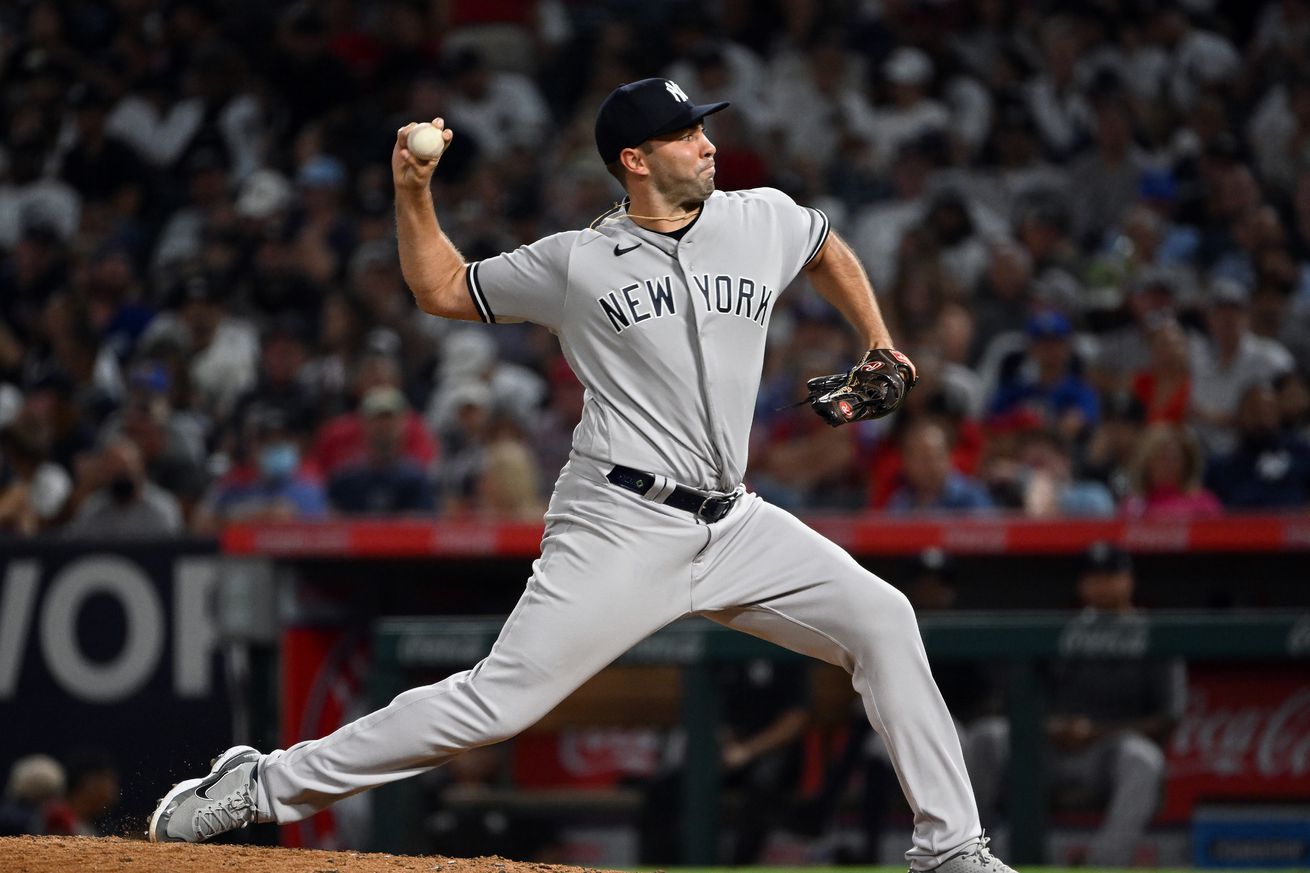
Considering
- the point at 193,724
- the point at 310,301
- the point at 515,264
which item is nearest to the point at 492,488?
the point at 193,724

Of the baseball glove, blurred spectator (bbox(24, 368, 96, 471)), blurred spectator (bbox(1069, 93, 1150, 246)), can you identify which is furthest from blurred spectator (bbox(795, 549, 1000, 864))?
blurred spectator (bbox(24, 368, 96, 471))

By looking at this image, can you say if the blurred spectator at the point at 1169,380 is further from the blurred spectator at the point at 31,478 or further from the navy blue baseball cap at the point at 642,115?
the blurred spectator at the point at 31,478

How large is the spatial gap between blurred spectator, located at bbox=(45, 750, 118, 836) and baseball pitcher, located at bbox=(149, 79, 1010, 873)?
3411mm

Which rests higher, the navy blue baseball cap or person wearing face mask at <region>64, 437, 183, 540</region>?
the navy blue baseball cap

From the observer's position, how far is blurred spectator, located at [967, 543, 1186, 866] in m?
6.56

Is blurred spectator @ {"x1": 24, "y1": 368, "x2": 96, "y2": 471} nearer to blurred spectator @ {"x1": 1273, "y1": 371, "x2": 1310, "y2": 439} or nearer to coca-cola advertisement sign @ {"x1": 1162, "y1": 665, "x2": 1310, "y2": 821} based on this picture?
coca-cola advertisement sign @ {"x1": 1162, "y1": 665, "x2": 1310, "y2": 821}

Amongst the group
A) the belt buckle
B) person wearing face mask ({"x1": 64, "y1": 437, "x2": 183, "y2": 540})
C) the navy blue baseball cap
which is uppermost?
the navy blue baseball cap

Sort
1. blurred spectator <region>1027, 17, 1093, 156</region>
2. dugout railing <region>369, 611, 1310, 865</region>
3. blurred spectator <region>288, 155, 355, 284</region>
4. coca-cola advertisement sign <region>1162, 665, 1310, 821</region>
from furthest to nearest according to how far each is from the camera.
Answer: blurred spectator <region>288, 155, 355, 284</region> → blurred spectator <region>1027, 17, 1093, 156</region> → coca-cola advertisement sign <region>1162, 665, 1310, 821</region> → dugout railing <region>369, 611, 1310, 865</region>

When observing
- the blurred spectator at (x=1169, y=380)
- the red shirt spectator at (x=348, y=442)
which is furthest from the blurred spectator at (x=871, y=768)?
the red shirt spectator at (x=348, y=442)

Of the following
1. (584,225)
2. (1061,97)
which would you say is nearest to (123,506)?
(584,225)

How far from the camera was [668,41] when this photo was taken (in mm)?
11609

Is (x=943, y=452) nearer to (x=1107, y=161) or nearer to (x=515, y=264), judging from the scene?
(x=1107, y=161)

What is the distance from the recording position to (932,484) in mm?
7512

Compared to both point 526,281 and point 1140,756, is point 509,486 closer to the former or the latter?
point 1140,756
